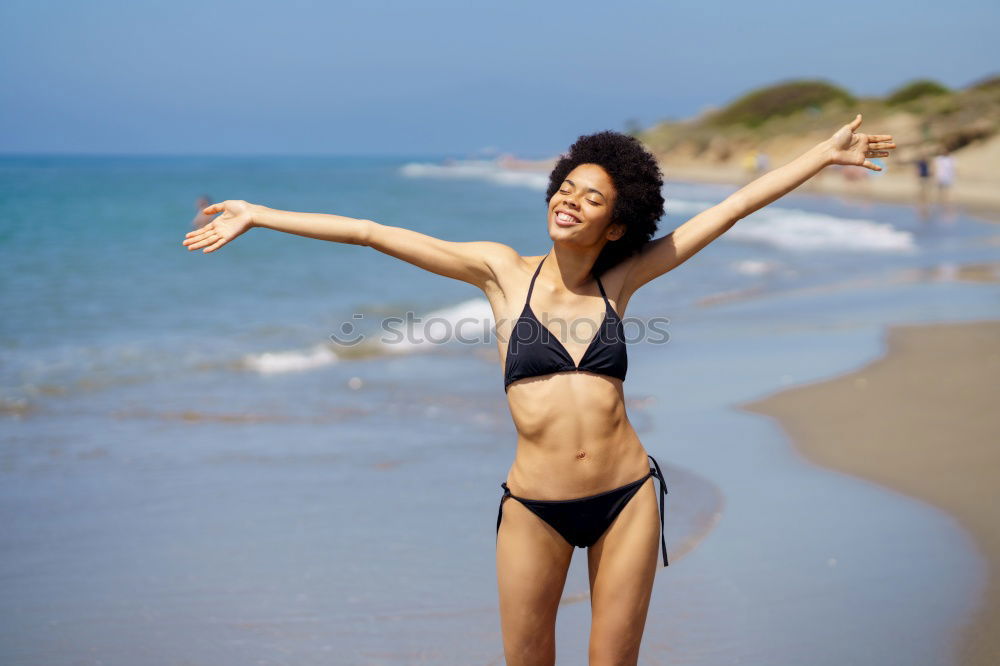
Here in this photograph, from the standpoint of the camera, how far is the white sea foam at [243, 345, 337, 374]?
11711 mm

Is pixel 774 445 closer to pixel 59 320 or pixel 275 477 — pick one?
pixel 275 477

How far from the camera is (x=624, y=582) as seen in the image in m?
3.24

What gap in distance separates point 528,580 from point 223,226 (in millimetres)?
1661

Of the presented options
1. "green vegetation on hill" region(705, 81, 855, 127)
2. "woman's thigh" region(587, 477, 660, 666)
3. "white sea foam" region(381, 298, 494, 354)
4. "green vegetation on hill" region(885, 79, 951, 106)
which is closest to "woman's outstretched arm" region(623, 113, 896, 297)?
"woman's thigh" region(587, 477, 660, 666)

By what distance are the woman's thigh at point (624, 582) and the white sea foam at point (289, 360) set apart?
8.70 meters

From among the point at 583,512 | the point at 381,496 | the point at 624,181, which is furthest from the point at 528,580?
the point at 381,496

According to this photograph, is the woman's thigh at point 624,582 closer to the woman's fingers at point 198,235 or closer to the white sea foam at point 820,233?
the woman's fingers at point 198,235

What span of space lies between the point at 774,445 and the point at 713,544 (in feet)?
6.61

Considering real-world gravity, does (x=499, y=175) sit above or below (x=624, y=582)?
above

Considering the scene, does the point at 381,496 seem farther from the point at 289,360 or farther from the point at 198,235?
the point at 289,360

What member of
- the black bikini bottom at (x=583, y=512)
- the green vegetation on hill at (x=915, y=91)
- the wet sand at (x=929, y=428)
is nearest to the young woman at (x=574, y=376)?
the black bikini bottom at (x=583, y=512)

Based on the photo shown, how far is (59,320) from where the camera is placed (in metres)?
15.3

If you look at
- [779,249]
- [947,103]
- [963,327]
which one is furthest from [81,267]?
[947,103]

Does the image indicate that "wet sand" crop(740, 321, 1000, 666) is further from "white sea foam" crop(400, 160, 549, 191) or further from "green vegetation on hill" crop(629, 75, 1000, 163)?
"white sea foam" crop(400, 160, 549, 191)
